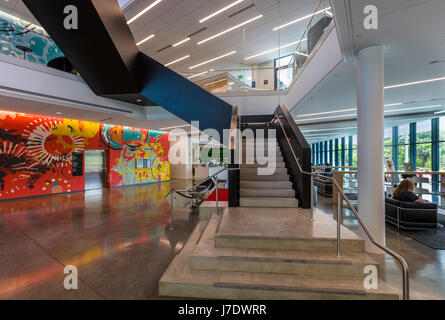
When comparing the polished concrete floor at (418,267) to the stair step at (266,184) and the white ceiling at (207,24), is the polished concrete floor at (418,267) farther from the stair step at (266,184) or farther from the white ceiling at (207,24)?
the white ceiling at (207,24)

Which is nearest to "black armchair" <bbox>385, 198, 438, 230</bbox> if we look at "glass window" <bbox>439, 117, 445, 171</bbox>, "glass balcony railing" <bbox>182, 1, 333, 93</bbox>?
"glass balcony railing" <bbox>182, 1, 333, 93</bbox>

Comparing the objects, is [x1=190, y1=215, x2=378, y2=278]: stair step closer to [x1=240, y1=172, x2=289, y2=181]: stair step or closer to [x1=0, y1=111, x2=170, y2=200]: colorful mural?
[x1=240, y1=172, x2=289, y2=181]: stair step

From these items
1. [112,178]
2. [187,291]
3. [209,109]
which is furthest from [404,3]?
[112,178]

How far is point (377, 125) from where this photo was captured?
12.2 feet

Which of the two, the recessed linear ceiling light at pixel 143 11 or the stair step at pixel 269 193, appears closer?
the stair step at pixel 269 193

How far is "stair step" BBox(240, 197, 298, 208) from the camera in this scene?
14.4 feet

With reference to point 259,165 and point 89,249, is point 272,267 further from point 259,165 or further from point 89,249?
point 89,249

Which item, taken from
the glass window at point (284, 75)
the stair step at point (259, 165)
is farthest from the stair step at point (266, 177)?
the glass window at point (284, 75)

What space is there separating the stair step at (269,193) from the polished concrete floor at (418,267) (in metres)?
1.84

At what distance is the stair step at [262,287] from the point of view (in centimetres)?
223

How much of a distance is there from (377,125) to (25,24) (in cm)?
1150

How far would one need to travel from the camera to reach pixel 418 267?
10.6 feet

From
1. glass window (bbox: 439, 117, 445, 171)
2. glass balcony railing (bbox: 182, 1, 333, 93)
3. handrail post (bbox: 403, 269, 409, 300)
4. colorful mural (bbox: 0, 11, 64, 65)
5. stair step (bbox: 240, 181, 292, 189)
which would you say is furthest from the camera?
glass window (bbox: 439, 117, 445, 171)
